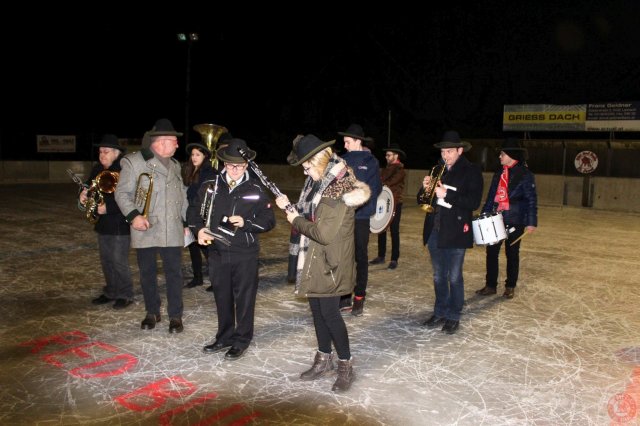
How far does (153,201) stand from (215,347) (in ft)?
4.92

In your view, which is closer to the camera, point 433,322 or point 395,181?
point 433,322

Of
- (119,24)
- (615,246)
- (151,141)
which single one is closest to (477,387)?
(151,141)

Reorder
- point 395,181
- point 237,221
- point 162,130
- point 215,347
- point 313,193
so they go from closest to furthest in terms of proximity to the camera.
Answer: point 313,193 < point 237,221 < point 215,347 < point 162,130 < point 395,181

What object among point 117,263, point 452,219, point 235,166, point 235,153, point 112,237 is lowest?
point 117,263

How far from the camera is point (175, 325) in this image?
5578 mm

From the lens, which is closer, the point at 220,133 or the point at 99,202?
the point at 99,202

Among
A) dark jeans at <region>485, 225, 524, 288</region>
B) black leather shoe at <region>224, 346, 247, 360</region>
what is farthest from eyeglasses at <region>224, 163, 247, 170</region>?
dark jeans at <region>485, 225, 524, 288</region>

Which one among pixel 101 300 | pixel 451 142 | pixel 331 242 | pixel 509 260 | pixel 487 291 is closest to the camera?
pixel 331 242

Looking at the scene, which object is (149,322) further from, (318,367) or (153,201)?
(318,367)

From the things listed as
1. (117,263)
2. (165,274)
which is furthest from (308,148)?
(117,263)

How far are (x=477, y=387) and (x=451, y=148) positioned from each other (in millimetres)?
2335

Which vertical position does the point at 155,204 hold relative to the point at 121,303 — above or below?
above

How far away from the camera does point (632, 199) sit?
1727 cm

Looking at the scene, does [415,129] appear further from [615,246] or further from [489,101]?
[615,246]
